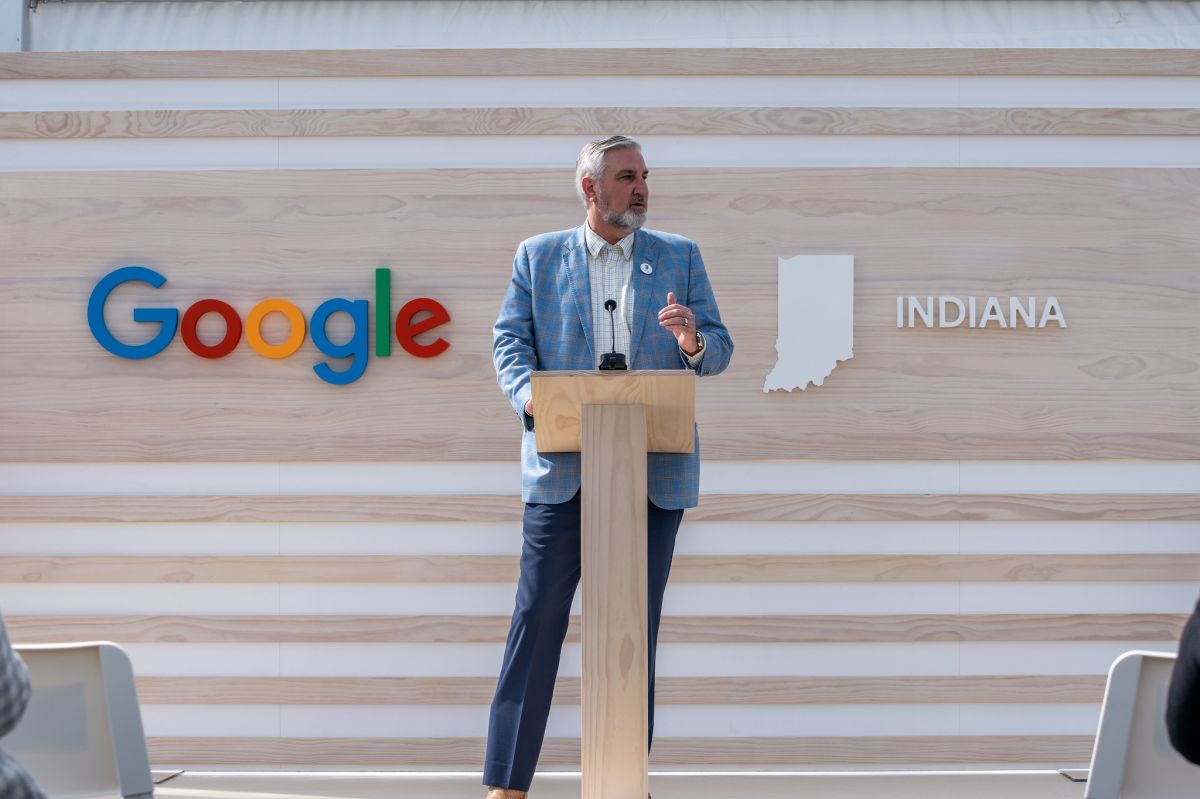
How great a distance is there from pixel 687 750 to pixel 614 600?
57.0 inches

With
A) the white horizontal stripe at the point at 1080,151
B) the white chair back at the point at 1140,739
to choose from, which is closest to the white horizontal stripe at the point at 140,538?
the white horizontal stripe at the point at 1080,151

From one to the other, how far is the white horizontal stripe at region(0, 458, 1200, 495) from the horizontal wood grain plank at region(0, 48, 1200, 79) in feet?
4.12

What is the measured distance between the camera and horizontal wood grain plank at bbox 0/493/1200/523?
3.83m

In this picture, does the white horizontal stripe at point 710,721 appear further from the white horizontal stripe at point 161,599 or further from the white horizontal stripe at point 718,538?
the white horizontal stripe at point 718,538

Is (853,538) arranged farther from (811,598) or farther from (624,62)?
(624,62)

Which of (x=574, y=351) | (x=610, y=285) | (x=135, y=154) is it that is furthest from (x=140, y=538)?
(x=610, y=285)

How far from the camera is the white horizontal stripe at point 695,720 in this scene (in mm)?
3820

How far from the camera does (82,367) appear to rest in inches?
154

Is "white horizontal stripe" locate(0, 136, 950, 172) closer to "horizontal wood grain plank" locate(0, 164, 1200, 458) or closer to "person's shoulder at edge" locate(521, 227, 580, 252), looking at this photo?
"horizontal wood grain plank" locate(0, 164, 1200, 458)

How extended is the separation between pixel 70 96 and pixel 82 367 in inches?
34.8

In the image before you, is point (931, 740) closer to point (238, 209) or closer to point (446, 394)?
point (446, 394)

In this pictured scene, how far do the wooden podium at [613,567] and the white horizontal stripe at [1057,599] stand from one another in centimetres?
165

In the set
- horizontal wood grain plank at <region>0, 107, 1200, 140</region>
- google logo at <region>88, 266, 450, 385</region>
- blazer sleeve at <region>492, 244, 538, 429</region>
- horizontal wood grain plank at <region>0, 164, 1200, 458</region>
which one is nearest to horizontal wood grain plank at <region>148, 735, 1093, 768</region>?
horizontal wood grain plank at <region>0, 164, 1200, 458</region>

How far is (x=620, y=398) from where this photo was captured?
2547mm
